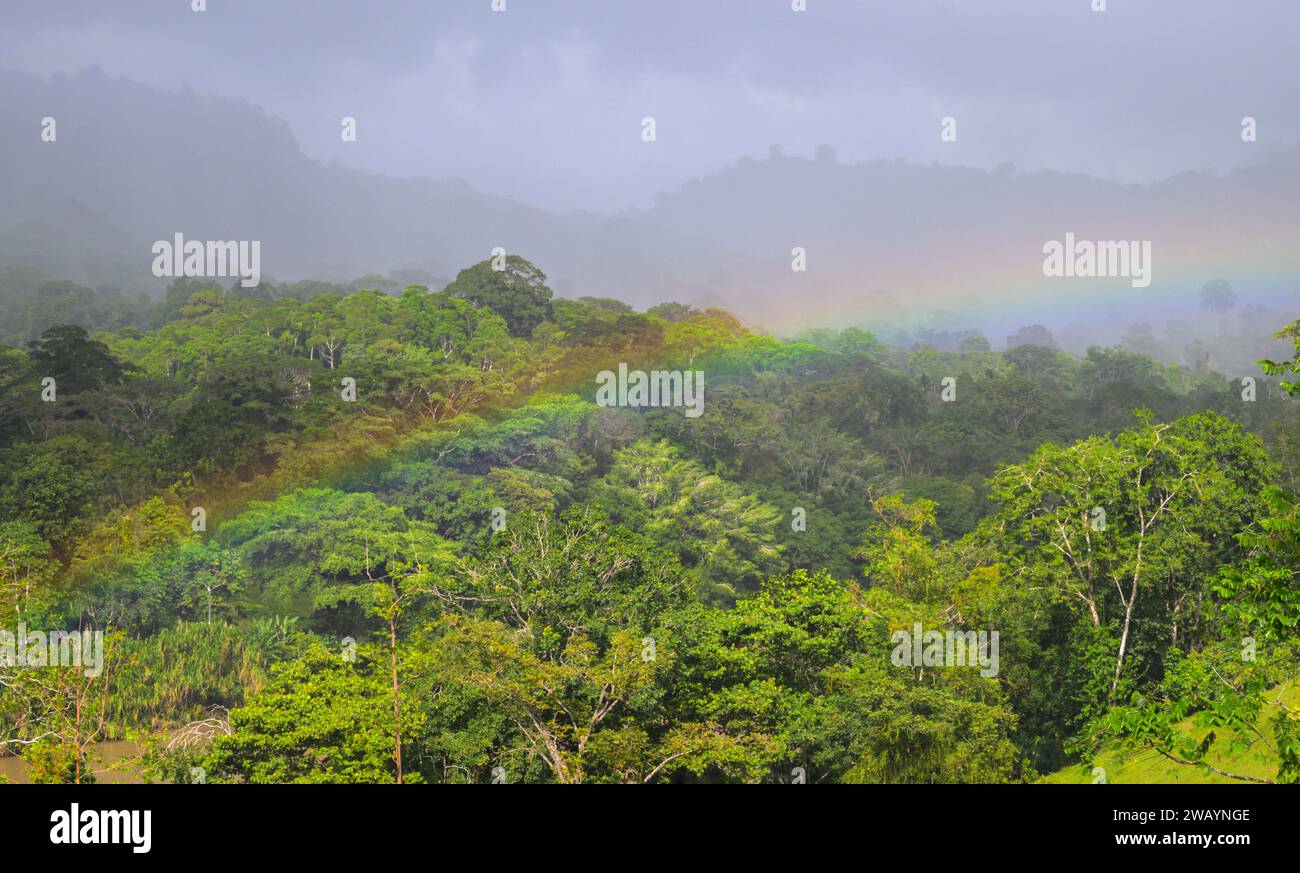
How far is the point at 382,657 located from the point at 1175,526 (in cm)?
1393

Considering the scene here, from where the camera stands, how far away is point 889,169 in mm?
135125

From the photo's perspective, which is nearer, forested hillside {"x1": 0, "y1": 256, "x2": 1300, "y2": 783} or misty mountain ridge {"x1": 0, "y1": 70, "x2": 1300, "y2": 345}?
forested hillside {"x1": 0, "y1": 256, "x2": 1300, "y2": 783}

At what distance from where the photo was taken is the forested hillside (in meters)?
15.6

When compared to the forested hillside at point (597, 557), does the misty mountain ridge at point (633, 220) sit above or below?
above

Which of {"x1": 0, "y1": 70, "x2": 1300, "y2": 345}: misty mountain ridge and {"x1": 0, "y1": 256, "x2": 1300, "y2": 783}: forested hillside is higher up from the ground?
{"x1": 0, "y1": 70, "x2": 1300, "y2": 345}: misty mountain ridge

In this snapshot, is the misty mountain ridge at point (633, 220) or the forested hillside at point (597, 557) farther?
the misty mountain ridge at point (633, 220)

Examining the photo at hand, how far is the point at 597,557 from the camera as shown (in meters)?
19.6

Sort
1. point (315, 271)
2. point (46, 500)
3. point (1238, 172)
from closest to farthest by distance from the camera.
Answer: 1. point (46, 500)
2. point (315, 271)
3. point (1238, 172)

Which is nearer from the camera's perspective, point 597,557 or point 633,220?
point 597,557

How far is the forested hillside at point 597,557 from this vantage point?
15570 millimetres

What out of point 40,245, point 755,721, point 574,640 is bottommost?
point 755,721
